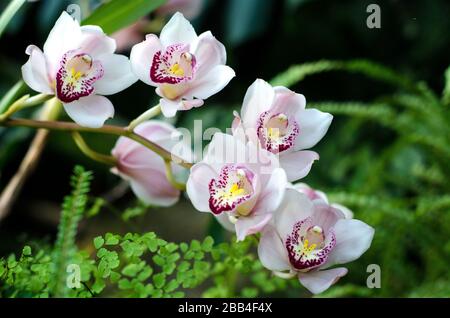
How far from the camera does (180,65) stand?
0.38 metres

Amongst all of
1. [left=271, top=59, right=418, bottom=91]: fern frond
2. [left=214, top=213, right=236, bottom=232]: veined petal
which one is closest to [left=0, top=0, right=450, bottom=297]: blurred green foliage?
[left=271, top=59, right=418, bottom=91]: fern frond

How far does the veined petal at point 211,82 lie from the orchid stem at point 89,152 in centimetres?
8

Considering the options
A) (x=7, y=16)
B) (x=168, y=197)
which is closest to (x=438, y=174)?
(x=168, y=197)

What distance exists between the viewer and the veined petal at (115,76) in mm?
394

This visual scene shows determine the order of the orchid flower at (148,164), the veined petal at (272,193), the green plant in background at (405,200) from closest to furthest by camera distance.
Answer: the veined petal at (272,193), the orchid flower at (148,164), the green plant in background at (405,200)

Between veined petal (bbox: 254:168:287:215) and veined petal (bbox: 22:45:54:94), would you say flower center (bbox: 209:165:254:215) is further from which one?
veined petal (bbox: 22:45:54:94)

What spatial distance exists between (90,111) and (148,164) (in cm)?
9

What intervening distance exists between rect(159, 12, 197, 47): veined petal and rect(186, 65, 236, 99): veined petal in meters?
0.02

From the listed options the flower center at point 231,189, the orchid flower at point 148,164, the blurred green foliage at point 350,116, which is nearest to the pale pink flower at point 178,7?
the blurred green foliage at point 350,116

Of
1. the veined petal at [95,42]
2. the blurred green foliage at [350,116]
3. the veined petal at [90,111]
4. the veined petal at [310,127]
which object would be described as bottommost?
the blurred green foliage at [350,116]

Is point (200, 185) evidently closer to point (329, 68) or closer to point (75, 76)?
point (75, 76)

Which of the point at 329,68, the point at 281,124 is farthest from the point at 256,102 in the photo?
the point at 329,68

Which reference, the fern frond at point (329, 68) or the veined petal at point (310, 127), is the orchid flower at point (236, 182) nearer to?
the veined petal at point (310, 127)

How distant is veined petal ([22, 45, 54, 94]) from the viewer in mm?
377
